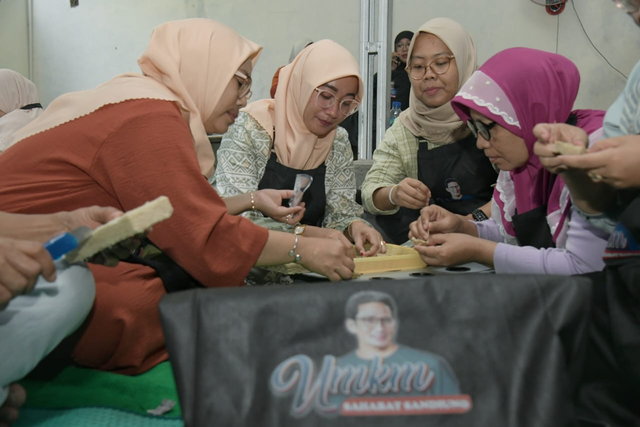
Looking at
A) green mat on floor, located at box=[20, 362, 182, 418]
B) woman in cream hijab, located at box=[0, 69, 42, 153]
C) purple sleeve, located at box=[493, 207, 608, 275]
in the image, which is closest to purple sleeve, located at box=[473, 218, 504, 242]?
purple sleeve, located at box=[493, 207, 608, 275]

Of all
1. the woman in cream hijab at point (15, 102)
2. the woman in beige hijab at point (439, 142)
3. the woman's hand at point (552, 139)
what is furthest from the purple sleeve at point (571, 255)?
the woman in cream hijab at point (15, 102)

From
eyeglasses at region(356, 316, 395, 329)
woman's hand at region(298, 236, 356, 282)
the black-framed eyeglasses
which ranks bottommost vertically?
woman's hand at region(298, 236, 356, 282)

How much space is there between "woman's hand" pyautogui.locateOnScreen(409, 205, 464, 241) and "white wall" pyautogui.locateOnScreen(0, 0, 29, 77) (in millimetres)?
6547

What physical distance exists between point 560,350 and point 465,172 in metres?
1.60

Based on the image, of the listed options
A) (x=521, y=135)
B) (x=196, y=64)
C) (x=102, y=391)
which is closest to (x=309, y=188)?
(x=196, y=64)

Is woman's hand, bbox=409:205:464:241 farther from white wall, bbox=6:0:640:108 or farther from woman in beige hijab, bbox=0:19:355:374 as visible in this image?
white wall, bbox=6:0:640:108

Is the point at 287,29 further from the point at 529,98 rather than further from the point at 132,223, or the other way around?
the point at 132,223

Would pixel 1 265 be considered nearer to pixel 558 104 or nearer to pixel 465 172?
pixel 558 104

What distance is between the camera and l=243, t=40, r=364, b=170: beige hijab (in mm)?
2377

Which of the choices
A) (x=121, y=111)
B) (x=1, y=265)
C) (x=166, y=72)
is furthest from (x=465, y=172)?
(x=1, y=265)

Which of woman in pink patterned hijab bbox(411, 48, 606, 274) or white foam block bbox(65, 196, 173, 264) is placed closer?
white foam block bbox(65, 196, 173, 264)

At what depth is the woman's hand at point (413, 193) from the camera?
238 cm

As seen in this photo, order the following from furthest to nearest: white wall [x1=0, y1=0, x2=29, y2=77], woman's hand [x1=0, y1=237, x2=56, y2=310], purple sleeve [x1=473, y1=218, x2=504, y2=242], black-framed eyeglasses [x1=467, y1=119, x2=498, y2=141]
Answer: white wall [x1=0, y1=0, x2=29, y2=77] → purple sleeve [x1=473, y1=218, x2=504, y2=242] → black-framed eyeglasses [x1=467, y1=119, x2=498, y2=141] → woman's hand [x1=0, y1=237, x2=56, y2=310]

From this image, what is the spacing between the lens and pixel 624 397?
1.11 meters
